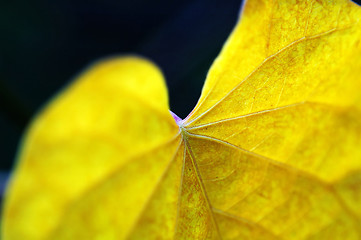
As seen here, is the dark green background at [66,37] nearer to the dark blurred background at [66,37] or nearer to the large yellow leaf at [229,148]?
the dark blurred background at [66,37]

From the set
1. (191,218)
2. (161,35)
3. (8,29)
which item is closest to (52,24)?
(8,29)

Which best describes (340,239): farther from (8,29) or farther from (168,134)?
(8,29)

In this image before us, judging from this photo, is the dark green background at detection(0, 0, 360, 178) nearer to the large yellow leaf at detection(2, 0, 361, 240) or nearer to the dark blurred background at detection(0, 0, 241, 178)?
the dark blurred background at detection(0, 0, 241, 178)

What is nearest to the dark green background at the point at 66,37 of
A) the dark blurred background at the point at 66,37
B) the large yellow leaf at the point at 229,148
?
the dark blurred background at the point at 66,37

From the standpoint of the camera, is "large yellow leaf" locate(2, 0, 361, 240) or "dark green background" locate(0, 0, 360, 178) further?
"dark green background" locate(0, 0, 360, 178)

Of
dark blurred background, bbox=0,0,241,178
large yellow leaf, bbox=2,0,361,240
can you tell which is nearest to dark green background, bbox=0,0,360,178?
dark blurred background, bbox=0,0,241,178

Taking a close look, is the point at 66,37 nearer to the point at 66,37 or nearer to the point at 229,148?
the point at 66,37

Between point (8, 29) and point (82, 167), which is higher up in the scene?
point (8, 29)

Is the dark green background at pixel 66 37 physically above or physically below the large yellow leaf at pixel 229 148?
above
